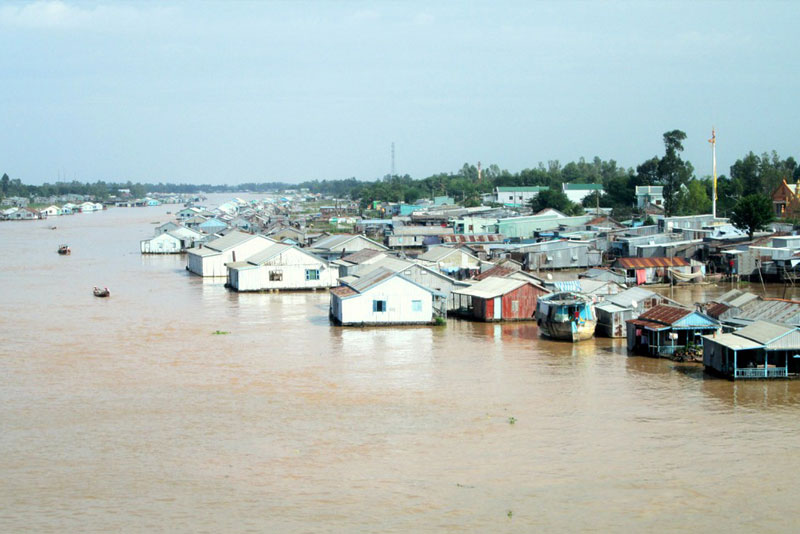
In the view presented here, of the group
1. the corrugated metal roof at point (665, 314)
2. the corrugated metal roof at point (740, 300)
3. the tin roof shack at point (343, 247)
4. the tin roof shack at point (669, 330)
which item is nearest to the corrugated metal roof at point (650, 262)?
the tin roof shack at point (343, 247)

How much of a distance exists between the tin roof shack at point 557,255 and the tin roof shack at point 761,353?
14.6 metres

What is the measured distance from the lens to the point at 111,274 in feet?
90.3

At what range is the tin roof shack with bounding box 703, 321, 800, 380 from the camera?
11.7m

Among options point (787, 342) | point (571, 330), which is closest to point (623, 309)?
point (571, 330)

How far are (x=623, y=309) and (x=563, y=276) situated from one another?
32.6ft

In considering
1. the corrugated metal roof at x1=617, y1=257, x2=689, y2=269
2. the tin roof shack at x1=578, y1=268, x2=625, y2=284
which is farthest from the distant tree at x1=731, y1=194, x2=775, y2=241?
the tin roof shack at x1=578, y1=268, x2=625, y2=284

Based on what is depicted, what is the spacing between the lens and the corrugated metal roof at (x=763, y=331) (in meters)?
11.7

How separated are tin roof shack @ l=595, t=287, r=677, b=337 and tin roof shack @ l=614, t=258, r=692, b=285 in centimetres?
799

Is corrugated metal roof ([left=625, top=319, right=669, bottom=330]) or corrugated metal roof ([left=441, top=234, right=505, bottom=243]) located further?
corrugated metal roof ([left=441, top=234, right=505, bottom=243])

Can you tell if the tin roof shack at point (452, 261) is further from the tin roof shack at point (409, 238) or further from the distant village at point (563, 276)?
the tin roof shack at point (409, 238)

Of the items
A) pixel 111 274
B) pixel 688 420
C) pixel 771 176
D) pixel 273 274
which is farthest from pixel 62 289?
pixel 771 176

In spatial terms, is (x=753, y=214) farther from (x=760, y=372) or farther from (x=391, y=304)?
(x=760, y=372)

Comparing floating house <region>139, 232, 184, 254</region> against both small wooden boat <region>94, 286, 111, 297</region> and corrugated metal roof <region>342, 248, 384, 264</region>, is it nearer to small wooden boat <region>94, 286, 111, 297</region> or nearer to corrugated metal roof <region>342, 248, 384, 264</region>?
small wooden boat <region>94, 286, 111, 297</region>

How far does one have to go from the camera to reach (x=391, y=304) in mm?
16688
